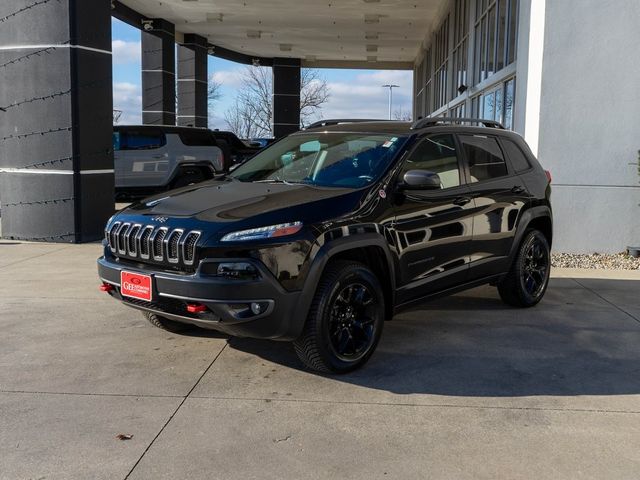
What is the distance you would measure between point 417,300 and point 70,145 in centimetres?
715

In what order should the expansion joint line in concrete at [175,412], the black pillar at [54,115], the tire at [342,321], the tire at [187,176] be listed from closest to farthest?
the expansion joint line in concrete at [175,412] < the tire at [342,321] < the black pillar at [54,115] < the tire at [187,176]

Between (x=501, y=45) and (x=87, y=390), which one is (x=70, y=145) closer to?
(x=87, y=390)

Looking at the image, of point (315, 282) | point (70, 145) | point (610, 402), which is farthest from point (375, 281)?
point (70, 145)

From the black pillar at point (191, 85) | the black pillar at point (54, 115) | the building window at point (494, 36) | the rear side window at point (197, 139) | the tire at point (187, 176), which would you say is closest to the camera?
the black pillar at point (54, 115)

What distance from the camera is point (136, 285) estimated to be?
4324mm

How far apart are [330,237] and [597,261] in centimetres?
599

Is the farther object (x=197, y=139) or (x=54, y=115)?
(x=197, y=139)

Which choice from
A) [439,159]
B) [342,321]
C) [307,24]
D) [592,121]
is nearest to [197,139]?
[592,121]

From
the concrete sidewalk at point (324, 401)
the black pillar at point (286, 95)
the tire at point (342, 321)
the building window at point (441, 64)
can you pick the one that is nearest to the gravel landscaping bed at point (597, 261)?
the concrete sidewalk at point (324, 401)

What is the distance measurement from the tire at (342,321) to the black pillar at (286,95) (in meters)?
33.5

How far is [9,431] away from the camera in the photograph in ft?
11.8

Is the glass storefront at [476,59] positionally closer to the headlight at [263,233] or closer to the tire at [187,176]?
the tire at [187,176]

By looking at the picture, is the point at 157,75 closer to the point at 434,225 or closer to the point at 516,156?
the point at 516,156

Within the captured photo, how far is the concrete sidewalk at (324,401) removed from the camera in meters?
3.30
